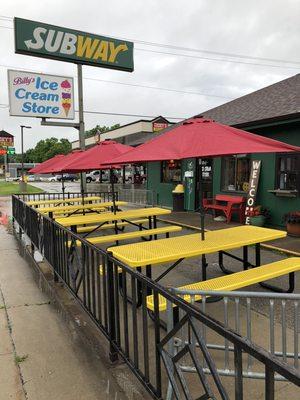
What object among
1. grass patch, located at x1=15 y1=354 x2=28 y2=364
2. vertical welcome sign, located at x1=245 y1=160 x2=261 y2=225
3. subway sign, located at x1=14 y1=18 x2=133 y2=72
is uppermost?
subway sign, located at x1=14 y1=18 x2=133 y2=72

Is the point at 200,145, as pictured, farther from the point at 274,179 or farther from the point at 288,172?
the point at 274,179

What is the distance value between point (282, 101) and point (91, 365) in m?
10.0

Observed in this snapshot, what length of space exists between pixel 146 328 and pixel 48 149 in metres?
104

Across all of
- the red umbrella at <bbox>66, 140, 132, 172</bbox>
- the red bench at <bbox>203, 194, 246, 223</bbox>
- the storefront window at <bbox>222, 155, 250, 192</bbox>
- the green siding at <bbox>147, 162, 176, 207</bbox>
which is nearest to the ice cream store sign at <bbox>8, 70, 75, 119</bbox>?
the green siding at <bbox>147, 162, 176, 207</bbox>

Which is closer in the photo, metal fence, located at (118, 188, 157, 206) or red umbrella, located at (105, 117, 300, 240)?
red umbrella, located at (105, 117, 300, 240)

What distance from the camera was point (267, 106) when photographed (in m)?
11.5

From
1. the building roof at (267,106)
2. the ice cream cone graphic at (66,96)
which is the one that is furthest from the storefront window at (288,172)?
the ice cream cone graphic at (66,96)

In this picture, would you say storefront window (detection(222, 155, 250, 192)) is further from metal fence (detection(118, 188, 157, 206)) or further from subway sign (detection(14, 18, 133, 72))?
subway sign (detection(14, 18, 133, 72))

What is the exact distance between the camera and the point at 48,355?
3686 millimetres

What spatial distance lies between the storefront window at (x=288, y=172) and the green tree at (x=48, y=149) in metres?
89.5

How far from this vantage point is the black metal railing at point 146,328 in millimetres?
1693

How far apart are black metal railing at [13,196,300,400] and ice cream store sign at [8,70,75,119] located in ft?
25.8

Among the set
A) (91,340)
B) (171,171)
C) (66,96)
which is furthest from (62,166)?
(171,171)

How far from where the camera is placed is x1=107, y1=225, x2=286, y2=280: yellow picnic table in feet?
13.6
